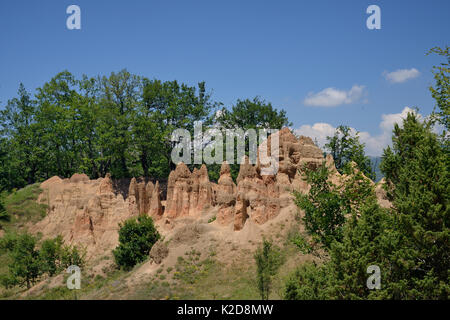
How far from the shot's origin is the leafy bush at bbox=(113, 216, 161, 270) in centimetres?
3117

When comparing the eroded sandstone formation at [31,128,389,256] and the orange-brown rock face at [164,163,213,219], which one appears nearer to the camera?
the eroded sandstone formation at [31,128,389,256]

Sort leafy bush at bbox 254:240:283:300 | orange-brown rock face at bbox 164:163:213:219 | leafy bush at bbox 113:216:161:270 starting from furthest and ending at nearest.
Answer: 1. orange-brown rock face at bbox 164:163:213:219
2. leafy bush at bbox 113:216:161:270
3. leafy bush at bbox 254:240:283:300

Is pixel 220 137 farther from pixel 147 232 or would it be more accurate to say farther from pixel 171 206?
pixel 147 232

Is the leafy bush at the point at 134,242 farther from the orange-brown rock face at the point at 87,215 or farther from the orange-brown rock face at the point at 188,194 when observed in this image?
the orange-brown rock face at the point at 87,215

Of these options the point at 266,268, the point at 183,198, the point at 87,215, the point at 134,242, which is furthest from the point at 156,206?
the point at 266,268

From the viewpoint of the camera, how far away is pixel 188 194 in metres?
36.6

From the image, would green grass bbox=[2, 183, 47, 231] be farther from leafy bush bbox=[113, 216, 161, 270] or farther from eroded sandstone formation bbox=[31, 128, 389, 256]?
leafy bush bbox=[113, 216, 161, 270]

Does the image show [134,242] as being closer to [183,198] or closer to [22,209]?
[183,198]

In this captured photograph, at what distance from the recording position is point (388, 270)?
1722 cm

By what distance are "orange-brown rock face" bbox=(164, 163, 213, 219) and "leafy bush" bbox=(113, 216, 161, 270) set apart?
4.07 metres

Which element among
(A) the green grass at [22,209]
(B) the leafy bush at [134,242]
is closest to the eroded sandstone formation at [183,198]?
(A) the green grass at [22,209]

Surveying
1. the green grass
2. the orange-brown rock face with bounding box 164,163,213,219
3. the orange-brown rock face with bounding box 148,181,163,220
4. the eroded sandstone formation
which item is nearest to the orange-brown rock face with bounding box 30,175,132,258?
the eroded sandstone formation
